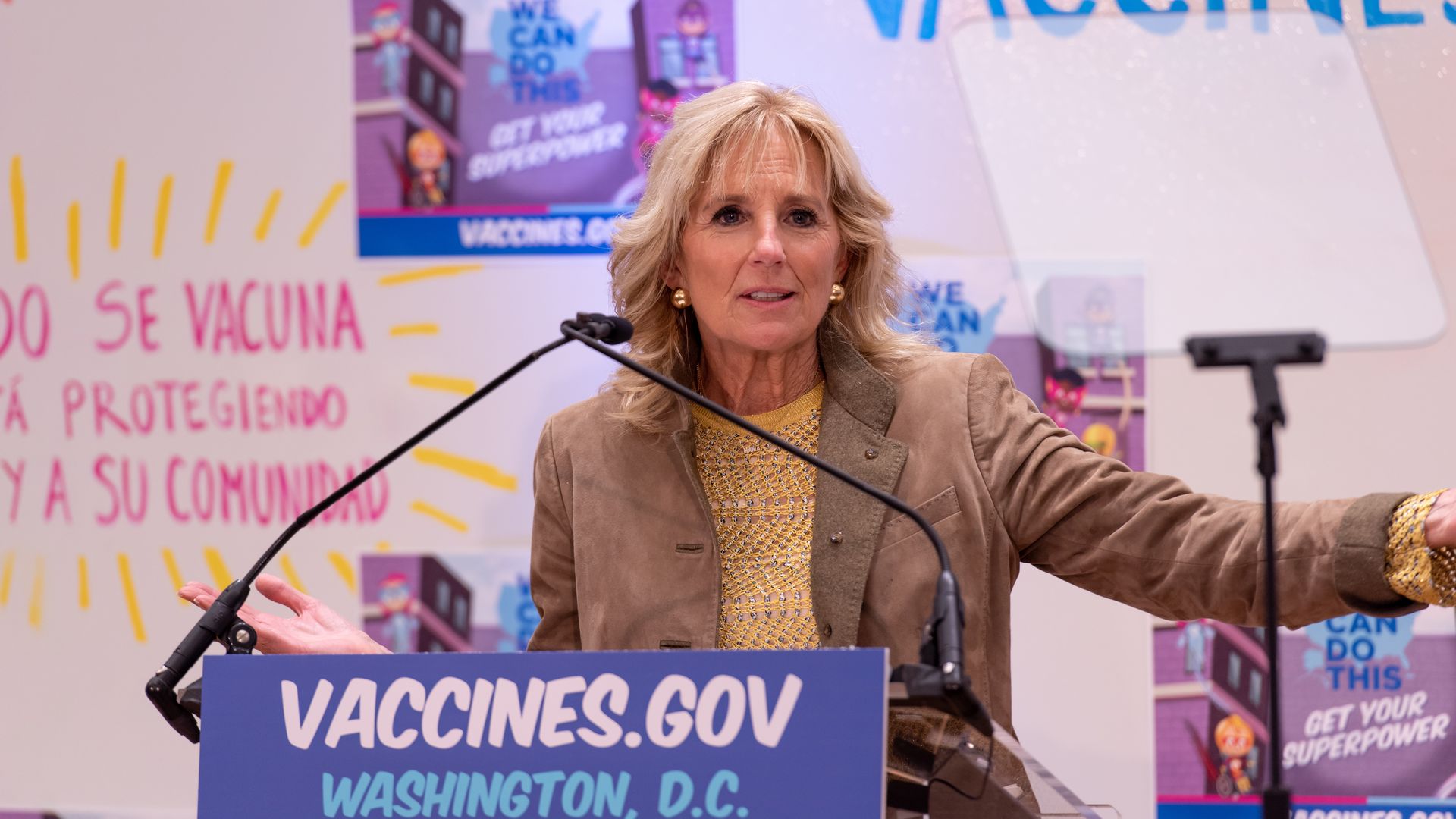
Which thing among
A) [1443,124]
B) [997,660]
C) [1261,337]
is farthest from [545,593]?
[1443,124]

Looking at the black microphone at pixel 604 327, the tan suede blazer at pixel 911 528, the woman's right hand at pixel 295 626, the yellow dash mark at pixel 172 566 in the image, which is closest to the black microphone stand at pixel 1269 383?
the tan suede blazer at pixel 911 528

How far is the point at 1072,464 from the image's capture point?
5.74 feet

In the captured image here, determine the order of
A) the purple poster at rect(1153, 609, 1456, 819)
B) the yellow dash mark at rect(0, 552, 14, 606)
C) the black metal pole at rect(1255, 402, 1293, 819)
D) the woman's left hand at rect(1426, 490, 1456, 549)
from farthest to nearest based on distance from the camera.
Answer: the yellow dash mark at rect(0, 552, 14, 606)
the purple poster at rect(1153, 609, 1456, 819)
the woman's left hand at rect(1426, 490, 1456, 549)
the black metal pole at rect(1255, 402, 1293, 819)

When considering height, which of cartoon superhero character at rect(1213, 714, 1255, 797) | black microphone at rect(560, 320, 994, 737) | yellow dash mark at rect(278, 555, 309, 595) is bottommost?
cartoon superhero character at rect(1213, 714, 1255, 797)

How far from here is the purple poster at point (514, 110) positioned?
9.04 feet

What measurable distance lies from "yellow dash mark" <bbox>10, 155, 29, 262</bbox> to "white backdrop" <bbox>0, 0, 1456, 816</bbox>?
0.01 m

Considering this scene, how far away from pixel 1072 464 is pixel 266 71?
6.42ft

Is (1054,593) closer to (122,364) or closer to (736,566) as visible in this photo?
(736,566)


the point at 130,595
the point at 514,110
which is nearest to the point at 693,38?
the point at 514,110

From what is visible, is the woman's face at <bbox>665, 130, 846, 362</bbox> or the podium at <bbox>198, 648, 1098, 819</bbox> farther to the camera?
the woman's face at <bbox>665, 130, 846, 362</bbox>

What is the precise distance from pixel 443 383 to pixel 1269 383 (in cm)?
196

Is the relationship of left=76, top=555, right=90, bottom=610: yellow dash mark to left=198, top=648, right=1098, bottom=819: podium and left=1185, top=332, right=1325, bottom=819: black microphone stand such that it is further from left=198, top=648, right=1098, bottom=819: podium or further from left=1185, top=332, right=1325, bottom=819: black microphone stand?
left=1185, top=332, right=1325, bottom=819: black microphone stand

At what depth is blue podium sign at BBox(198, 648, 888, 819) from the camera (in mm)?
1123

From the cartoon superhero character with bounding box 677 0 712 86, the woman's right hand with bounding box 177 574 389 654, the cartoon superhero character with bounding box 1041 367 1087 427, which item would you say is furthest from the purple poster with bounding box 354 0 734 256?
the woman's right hand with bounding box 177 574 389 654
